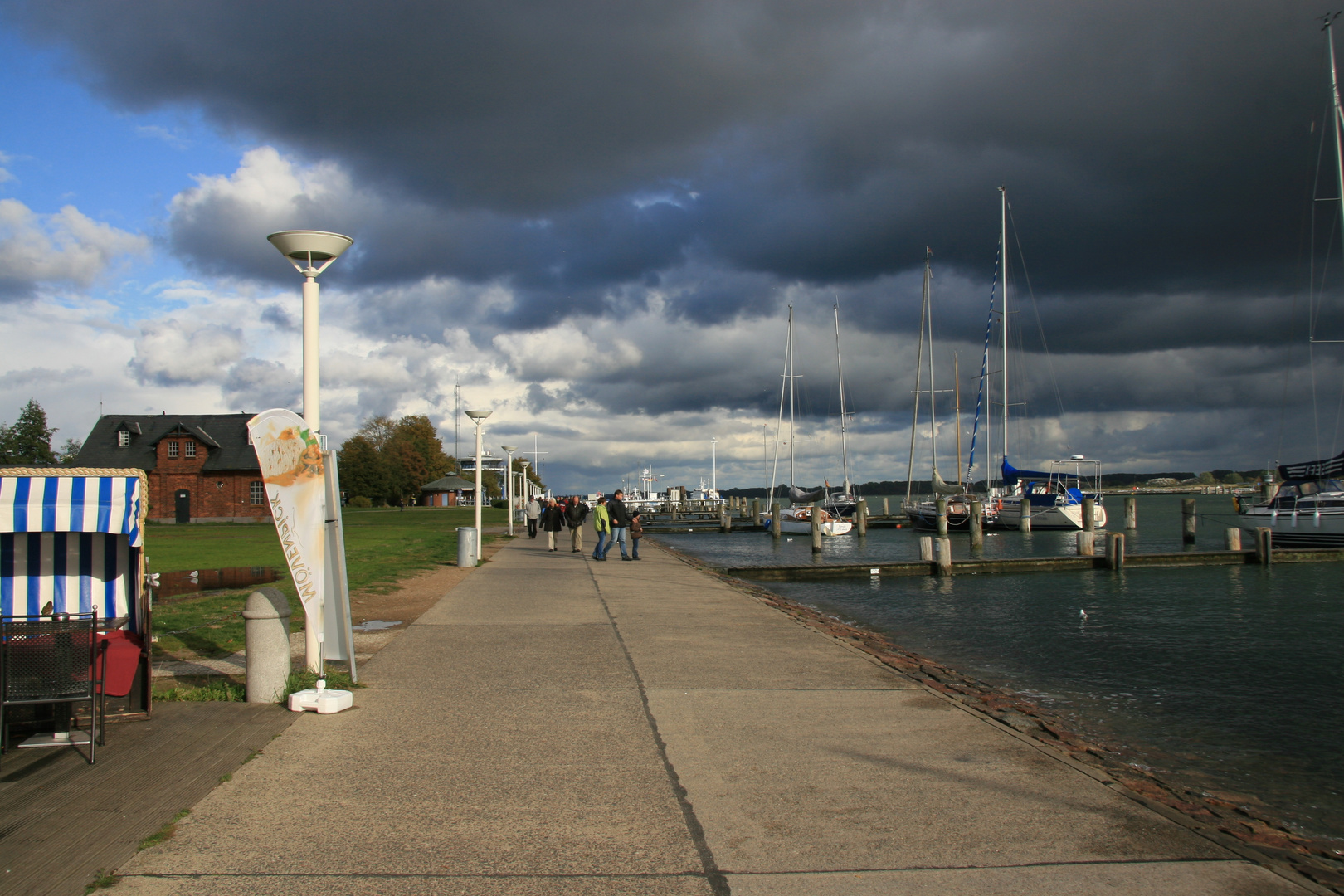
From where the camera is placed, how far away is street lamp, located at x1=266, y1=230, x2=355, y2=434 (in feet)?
26.4

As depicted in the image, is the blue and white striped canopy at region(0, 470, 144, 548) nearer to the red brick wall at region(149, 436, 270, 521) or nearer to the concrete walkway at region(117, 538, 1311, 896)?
the concrete walkway at region(117, 538, 1311, 896)

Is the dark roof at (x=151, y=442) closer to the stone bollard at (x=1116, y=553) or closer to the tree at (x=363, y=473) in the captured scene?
the tree at (x=363, y=473)

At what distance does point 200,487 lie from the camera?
199 ft

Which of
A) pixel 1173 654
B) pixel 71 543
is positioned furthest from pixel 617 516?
pixel 71 543

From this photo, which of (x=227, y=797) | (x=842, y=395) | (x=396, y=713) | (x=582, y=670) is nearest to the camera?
(x=227, y=797)

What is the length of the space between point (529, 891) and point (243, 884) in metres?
1.35

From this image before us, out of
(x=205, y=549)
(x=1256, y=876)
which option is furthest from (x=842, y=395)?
(x=1256, y=876)

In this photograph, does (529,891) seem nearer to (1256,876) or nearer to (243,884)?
(243,884)

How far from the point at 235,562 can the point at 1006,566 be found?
23.9m

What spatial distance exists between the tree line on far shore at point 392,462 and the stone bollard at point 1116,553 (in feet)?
262

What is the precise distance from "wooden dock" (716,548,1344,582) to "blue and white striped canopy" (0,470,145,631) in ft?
66.1

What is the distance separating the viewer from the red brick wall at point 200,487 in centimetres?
6044

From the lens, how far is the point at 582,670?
9273 mm

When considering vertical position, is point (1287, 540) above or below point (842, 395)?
below
